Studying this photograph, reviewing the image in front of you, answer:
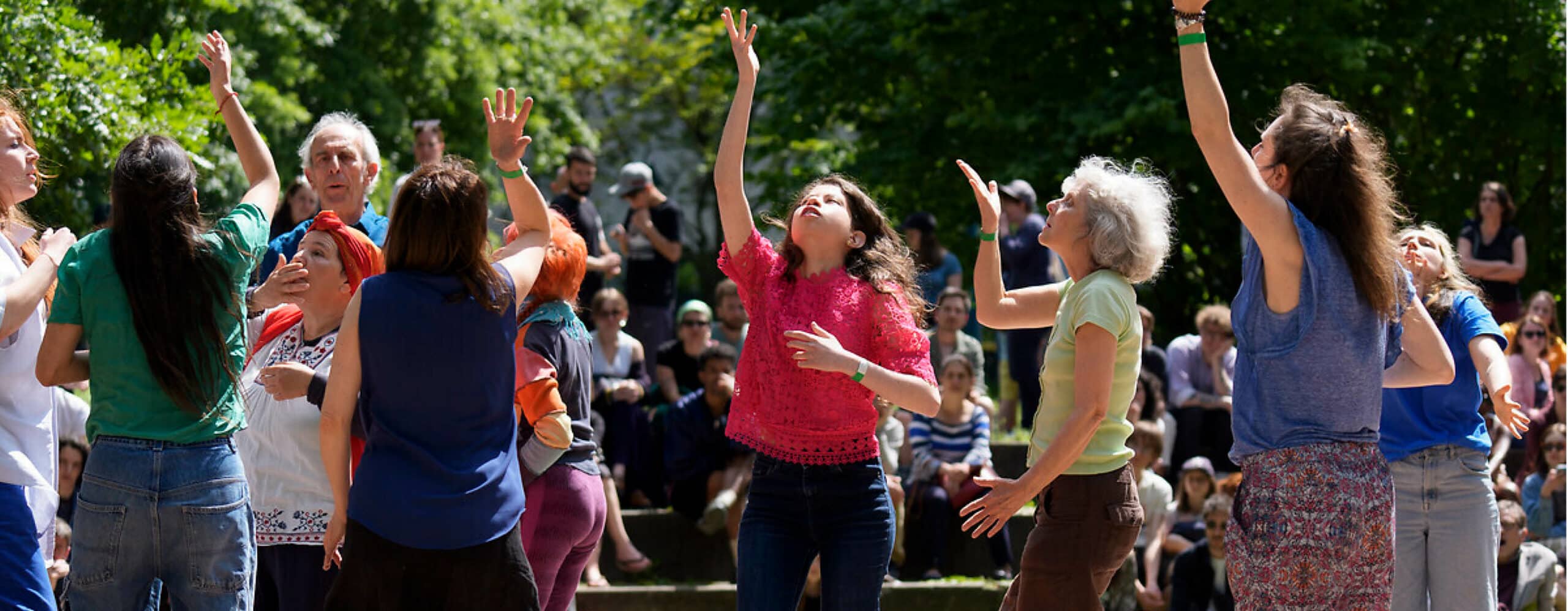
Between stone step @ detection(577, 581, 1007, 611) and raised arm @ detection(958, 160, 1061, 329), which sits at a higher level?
raised arm @ detection(958, 160, 1061, 329)

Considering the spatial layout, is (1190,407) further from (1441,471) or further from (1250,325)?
(1250,325)

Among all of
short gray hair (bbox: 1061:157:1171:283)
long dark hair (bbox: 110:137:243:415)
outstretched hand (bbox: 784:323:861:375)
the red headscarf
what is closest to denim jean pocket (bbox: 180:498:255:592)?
long dark hair (bbox: 110:137:243:415)

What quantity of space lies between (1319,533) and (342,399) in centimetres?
217

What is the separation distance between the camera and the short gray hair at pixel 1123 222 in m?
4.04

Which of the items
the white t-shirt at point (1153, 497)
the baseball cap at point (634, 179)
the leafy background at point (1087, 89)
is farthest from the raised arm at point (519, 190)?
the leafy background at point (1087, 89)

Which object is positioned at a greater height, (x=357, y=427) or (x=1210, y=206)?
(x=1210, y=206)

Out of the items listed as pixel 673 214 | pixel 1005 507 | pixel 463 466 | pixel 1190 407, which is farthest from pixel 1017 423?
pixel 463 466

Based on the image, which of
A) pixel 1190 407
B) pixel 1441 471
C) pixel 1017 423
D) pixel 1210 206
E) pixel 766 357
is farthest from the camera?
pixel 1210 206

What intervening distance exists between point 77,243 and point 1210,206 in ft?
38.1

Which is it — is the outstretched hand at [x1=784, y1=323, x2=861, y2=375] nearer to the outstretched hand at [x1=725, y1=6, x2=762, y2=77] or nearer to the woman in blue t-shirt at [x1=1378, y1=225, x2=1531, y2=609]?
the outstretched hand at [x1=725, y1=6, x2=762, y2=77]

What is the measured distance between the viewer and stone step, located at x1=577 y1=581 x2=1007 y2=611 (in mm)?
7852

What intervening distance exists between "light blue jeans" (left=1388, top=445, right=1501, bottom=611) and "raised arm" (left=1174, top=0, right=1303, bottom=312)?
136 centimetres

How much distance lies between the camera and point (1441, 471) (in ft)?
14.8

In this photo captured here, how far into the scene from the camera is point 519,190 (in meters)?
3.70
